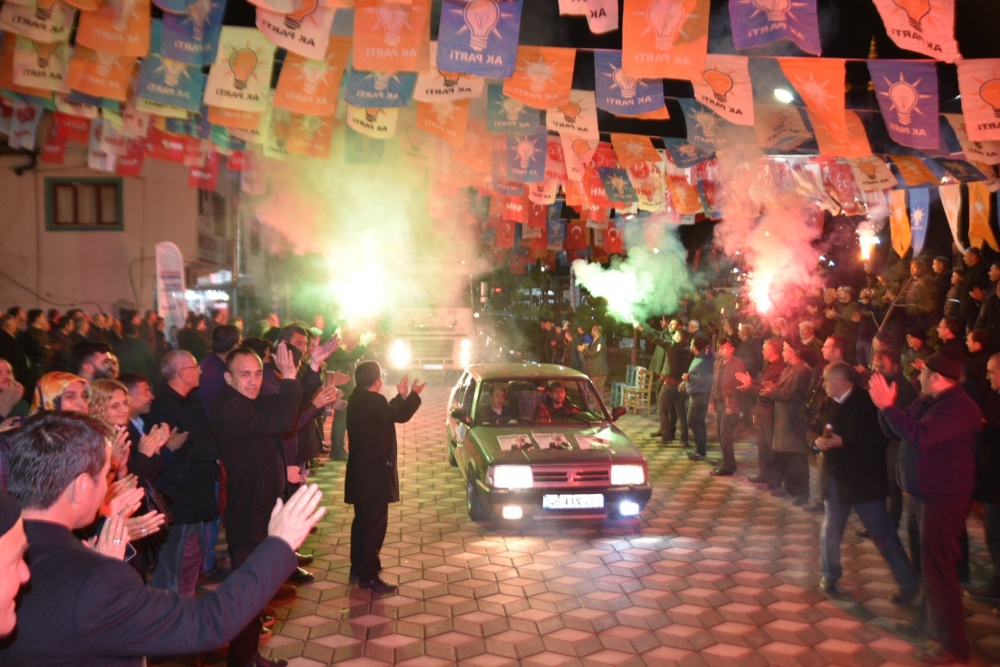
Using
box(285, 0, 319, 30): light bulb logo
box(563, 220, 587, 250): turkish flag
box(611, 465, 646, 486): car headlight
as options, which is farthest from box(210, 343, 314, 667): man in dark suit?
box(563, 220, 587, 250): turkish flag

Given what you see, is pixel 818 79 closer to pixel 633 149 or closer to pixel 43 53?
pixel 633 149

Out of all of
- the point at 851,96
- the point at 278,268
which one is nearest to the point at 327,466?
the point at 851,96

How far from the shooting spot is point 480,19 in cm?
687

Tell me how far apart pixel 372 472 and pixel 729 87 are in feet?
18.5

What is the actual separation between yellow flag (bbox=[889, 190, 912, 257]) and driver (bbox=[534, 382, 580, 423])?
7.76 meters

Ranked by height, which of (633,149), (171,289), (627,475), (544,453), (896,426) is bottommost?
(627,475)

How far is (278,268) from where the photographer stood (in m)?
33.0

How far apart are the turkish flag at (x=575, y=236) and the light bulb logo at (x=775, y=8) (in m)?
13.4

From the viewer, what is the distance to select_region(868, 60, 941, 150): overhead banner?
770cm

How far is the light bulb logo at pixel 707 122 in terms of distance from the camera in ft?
30.4

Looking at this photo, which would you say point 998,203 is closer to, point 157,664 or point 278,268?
point 157,664

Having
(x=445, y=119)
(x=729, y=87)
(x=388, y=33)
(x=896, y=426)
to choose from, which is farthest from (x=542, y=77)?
(x=896, y=426)

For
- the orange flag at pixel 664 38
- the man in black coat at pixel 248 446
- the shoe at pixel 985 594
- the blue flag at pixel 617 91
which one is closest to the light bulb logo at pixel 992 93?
the orange flag at pixel 664 38

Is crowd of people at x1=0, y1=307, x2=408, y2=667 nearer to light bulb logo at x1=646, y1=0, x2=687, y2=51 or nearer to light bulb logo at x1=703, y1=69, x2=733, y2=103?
light bulb logo at x1=646, y1=0, x2=687, y2=51
